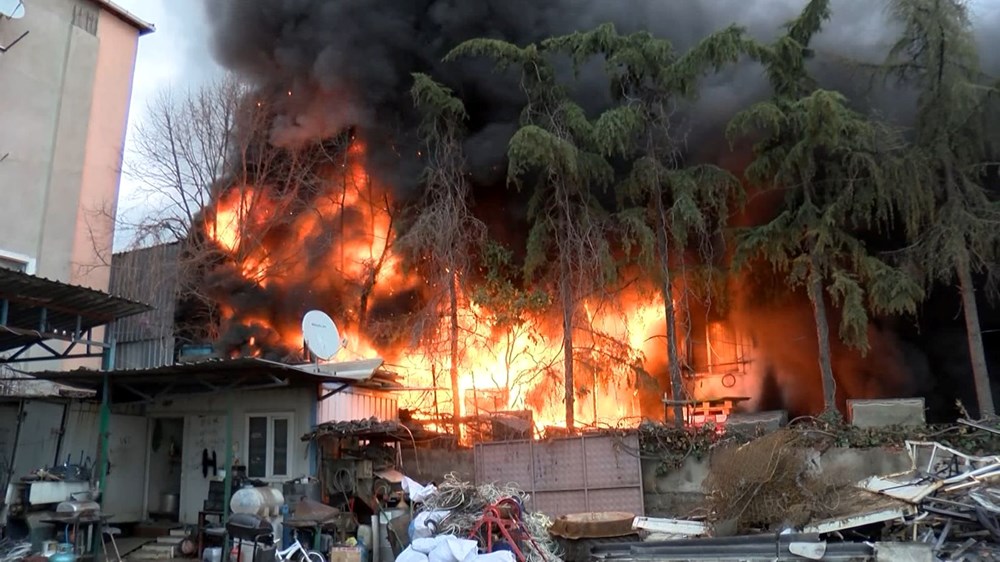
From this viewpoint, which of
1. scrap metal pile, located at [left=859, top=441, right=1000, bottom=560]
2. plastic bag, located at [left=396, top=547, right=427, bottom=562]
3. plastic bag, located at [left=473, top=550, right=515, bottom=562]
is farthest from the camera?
plastic bag, located at [left=396, top=547, right=427, bottom=562]

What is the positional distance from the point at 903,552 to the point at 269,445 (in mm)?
10117

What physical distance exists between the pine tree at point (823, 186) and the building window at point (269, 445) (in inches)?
383

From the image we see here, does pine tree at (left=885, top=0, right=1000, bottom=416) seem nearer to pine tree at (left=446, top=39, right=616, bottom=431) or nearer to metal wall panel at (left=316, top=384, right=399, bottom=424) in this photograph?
pine tree at (left=446, top=39, right=616, bottom=431)

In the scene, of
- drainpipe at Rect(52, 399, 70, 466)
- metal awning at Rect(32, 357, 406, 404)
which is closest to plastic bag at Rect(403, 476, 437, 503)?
metal awning at Rect(32, 357, 406, 404)

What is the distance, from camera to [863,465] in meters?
11.5

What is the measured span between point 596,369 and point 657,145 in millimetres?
5022

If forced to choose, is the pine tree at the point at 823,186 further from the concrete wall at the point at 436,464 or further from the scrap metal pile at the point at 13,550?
the scrap metal pile at the point at 13,550

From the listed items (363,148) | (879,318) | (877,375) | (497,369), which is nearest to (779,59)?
(879,318)

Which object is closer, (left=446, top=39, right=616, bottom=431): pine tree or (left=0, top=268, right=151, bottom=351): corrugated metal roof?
(left=0, top=268, right=151, bottom=351): corrugated metal roof

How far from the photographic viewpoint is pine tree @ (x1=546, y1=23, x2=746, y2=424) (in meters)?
14.9

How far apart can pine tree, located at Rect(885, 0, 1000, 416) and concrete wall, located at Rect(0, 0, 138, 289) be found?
18.9m

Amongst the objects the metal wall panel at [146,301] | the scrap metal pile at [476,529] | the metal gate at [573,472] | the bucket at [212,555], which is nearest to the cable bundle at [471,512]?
the scrap metal pile at [476,529]

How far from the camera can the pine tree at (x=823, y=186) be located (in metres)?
13.8

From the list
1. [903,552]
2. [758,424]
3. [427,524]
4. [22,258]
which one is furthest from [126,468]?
[903,552]
